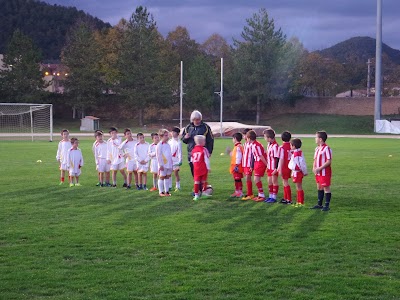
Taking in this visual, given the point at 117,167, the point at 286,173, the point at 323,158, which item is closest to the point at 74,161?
the point at 117,167

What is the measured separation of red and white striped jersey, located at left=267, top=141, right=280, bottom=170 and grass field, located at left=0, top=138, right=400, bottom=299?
1036 millimetres

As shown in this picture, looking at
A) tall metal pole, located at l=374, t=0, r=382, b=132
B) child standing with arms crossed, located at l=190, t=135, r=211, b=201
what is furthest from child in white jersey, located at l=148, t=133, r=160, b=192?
tall metal pole, located at l=374, t=0, r=382, b=132

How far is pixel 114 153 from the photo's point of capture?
53.2 ft

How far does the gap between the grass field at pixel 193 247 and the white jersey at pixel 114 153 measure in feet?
6.15

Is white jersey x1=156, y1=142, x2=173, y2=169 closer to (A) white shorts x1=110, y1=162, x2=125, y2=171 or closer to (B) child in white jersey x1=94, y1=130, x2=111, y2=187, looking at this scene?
(A) white shorts x1=110, y1=162, x2=125, y2=171

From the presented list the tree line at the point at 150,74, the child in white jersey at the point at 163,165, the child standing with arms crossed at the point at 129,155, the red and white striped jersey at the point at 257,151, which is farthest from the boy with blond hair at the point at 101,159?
the tree line at the point at 150,74

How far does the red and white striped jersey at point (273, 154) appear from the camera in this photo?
1278cm

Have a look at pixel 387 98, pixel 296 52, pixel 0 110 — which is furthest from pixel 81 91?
pixel 387 98

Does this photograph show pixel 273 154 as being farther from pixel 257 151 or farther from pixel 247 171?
pixel 247 171

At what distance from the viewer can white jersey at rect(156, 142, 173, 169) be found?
1404cm

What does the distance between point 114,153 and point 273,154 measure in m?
5.23

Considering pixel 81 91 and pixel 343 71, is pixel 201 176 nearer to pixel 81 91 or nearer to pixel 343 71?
pixel 81 91

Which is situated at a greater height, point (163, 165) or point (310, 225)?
point (163, 165)

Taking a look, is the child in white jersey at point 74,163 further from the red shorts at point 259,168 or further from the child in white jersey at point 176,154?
the red shorts at point 259,168
